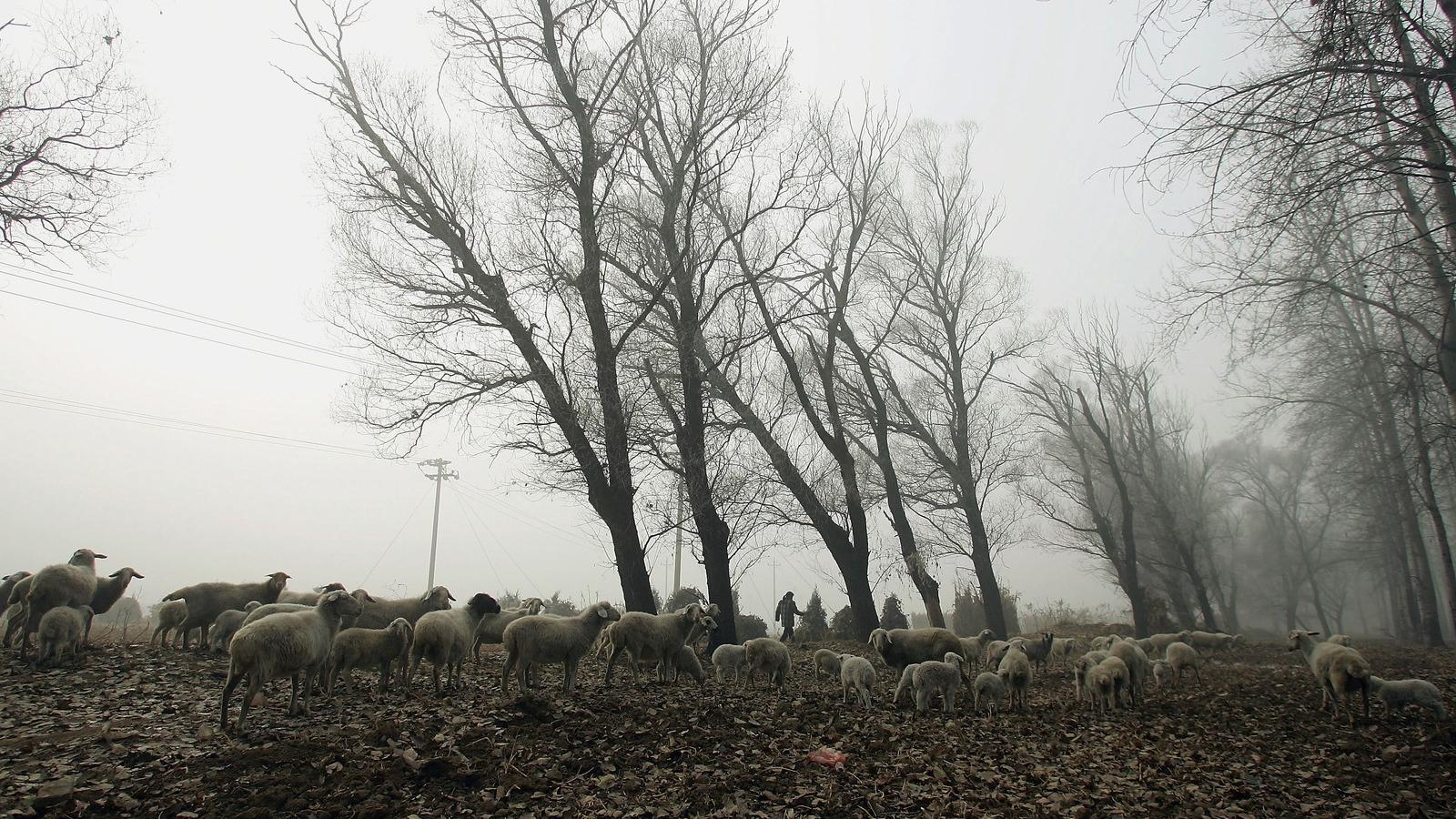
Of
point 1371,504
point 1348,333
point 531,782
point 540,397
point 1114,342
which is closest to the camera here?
point 531,782

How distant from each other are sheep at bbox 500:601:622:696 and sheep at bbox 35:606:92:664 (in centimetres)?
566

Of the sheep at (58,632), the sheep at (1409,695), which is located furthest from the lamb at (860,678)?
the sheep at (58,632)

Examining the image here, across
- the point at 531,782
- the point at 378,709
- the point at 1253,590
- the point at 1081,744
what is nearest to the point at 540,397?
the point at 378,709

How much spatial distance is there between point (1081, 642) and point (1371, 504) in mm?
21992

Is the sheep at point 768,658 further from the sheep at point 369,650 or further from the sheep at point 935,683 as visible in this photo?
the sheep at point 369,650

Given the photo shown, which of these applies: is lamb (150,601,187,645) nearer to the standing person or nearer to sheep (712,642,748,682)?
sheep (712,642,748,682)

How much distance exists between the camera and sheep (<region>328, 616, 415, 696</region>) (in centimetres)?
879

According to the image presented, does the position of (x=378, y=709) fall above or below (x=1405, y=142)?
below

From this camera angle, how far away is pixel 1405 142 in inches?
250

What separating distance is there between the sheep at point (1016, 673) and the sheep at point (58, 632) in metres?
12.9

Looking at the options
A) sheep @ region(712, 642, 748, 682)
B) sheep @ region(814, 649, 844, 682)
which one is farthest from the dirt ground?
sheep @ region(814, 649, 844, 682)

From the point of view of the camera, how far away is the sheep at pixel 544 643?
9008 millimetres

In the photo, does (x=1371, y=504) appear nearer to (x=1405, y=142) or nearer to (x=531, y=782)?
(x=1405, y=142)

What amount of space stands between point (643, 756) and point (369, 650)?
171 inches
